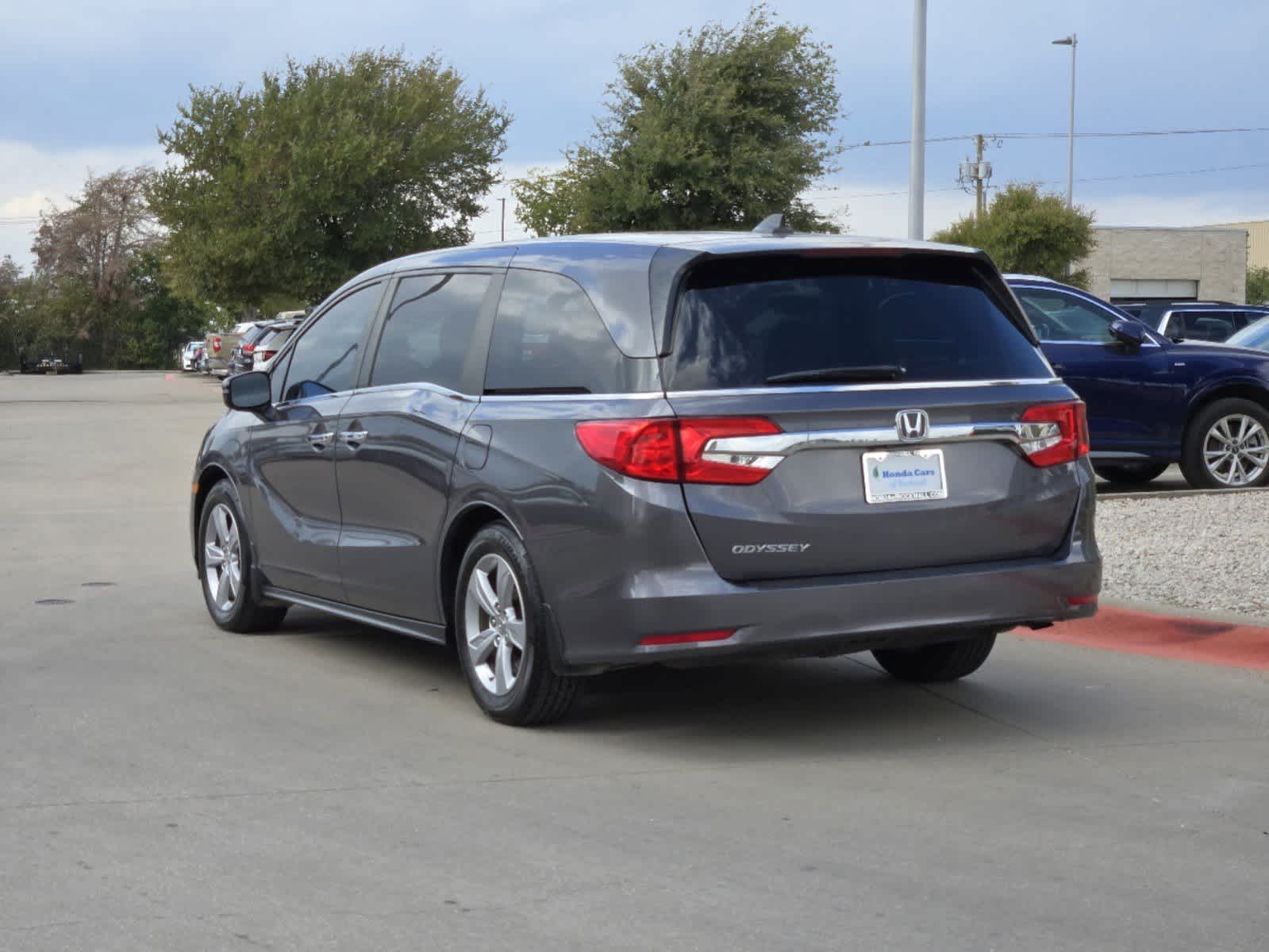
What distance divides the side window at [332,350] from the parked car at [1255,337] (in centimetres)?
1078

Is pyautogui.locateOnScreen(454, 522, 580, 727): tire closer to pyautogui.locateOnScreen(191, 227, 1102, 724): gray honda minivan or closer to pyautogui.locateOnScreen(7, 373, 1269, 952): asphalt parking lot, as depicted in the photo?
pyautogui.locateOnScreen(191, 227, 1102, 724): gray honda minivan

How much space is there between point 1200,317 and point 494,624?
21646 mm

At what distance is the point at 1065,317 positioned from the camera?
15266 millimetres

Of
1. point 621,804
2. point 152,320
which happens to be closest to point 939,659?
point 621,804

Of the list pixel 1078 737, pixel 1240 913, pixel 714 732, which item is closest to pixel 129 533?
pixel 714 732

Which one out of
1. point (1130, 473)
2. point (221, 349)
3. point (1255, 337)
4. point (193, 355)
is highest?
point (1255, 337)

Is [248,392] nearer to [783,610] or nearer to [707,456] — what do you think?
[707,456]

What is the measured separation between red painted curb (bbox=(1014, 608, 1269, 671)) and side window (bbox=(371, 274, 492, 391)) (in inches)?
131

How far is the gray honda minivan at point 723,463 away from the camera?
236 inches

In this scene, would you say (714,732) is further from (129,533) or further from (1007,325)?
(129,533)

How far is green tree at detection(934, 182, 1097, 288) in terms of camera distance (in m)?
55.8

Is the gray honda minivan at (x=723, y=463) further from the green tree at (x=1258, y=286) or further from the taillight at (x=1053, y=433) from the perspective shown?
the green tree at (x=1258, y=286)

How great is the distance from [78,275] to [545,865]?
107m

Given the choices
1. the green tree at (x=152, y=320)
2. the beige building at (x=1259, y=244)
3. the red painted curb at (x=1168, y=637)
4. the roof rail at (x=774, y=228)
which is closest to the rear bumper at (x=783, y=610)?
the roof rail at (x=774, y=228)
